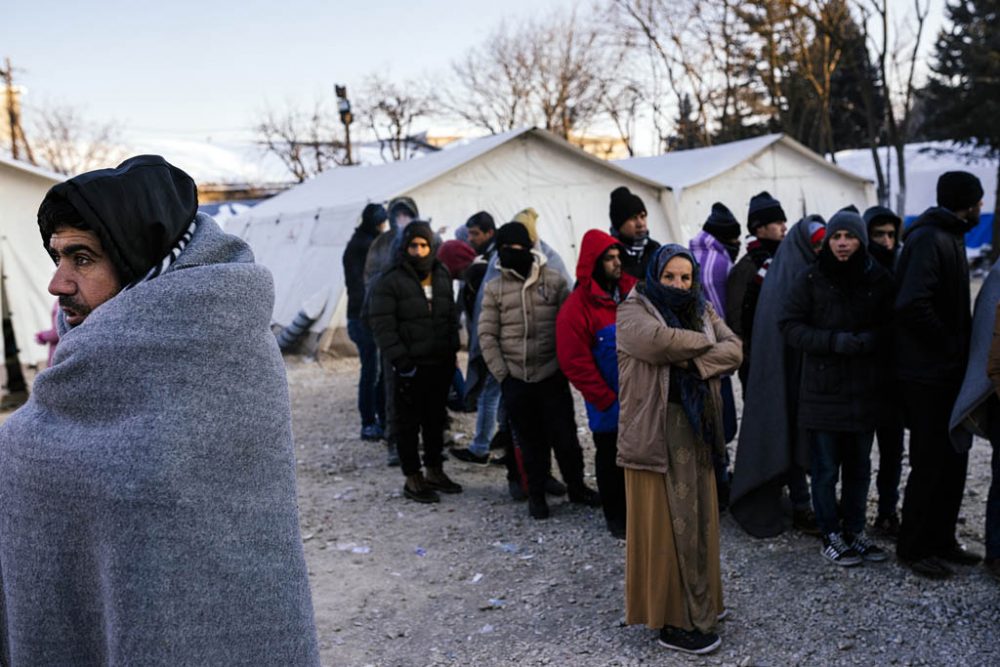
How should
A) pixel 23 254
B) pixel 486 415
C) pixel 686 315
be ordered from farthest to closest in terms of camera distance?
pixel 23 254
pixel 486 415
pixel 686 315

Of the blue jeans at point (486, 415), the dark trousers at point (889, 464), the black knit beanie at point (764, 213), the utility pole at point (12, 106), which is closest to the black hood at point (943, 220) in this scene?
the dark trousers at point (889, 464)

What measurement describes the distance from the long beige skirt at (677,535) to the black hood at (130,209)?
2640 mm

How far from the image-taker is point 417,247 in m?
6.27

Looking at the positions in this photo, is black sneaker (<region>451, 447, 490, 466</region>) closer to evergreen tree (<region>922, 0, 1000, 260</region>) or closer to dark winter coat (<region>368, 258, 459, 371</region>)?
dark winter coat (<region>368, 258, 459, 371</region>)

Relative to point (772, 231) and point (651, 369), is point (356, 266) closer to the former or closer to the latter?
point (772, 231)

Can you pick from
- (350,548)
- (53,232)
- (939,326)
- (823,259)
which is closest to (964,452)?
(939,326)

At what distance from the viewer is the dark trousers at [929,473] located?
443cm

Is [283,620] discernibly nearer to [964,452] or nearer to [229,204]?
[964,452]

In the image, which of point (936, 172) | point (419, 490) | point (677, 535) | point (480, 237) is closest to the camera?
point (677, 535)

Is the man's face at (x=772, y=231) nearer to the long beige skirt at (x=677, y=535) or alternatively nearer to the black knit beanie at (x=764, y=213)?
the black knit beanie at (x=764, y=213)

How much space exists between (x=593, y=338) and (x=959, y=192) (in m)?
2.08

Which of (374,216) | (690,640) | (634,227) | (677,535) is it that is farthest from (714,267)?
(374,216)

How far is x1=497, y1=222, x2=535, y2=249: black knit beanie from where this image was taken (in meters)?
5.71

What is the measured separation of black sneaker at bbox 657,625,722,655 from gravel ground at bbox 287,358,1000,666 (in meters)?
0.04
